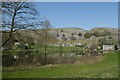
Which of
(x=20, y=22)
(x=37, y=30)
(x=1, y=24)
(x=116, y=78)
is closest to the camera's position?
(x=116, y=78)

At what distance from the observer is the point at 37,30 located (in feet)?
54.2

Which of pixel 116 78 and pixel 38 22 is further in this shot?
pixel 38 22

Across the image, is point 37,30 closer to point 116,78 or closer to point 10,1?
point 10,1

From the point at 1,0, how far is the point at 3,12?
0.77 metres

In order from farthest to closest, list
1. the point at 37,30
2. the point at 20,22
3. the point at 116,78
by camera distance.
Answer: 1. the point at 37,30
2. the point at 20,22
3. the point at 116,78

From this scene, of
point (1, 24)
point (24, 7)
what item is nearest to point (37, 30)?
point (24, 7)

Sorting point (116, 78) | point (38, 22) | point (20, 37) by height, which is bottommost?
point (116, 78)

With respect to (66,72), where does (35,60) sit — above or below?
below

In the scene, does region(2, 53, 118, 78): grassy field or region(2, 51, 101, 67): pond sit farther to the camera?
region(2, 51, 101, 67): pond

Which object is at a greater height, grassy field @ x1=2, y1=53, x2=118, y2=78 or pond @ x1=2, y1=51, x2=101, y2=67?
grassy field @ x1=2, y1=53, x2=118, y2=78

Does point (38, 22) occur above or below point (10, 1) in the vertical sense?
below

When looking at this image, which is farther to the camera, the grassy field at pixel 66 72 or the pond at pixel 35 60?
the pond at pixel 35 60

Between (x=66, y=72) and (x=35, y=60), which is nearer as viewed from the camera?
(x=66, y=72)

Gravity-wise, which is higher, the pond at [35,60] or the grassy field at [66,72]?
the grassy field at [66,72]
